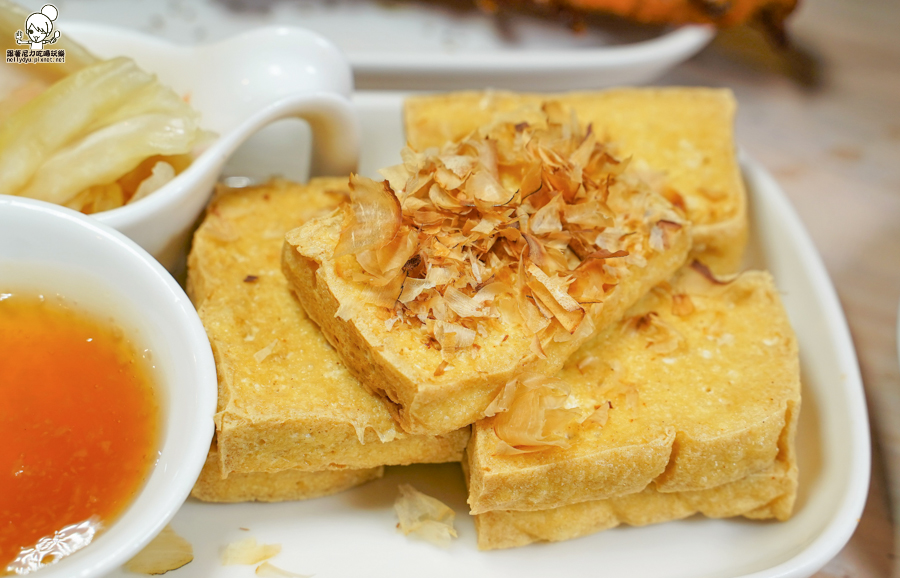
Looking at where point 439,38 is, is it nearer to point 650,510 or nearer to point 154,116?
point 154,116

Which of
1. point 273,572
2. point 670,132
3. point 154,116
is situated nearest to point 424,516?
point 273,572

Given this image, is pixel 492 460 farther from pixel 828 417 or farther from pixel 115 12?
pixel 115 12

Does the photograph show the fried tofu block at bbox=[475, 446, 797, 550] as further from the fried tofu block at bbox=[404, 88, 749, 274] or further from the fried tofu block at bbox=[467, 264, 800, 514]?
the fried tofu block at bbox=[404, 88, 749, 274]

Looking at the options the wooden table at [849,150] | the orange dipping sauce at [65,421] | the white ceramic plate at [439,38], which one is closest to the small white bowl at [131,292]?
the orange dipping sauce at [65,421]

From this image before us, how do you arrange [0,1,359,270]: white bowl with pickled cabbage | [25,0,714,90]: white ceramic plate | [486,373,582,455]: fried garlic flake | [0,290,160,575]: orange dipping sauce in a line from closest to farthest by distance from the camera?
[0,290,160,575]: orange dipping sauce < [486,373,582,455]: fried garlic flake < [0,1,359,270]: white bowl with pickled cabbage < [25,0,714,90]: white ceramic plate

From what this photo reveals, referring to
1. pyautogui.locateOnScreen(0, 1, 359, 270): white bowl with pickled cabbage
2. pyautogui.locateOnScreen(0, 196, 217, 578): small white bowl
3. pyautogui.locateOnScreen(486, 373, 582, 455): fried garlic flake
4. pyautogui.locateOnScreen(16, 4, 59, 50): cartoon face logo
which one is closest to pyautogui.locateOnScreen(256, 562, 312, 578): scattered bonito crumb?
pyautogui.locateOnScreen(0, 196, 217, 578): small white bowl

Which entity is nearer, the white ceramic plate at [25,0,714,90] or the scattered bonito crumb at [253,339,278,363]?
the scattered bonito crumb at [253,339,278,363]
